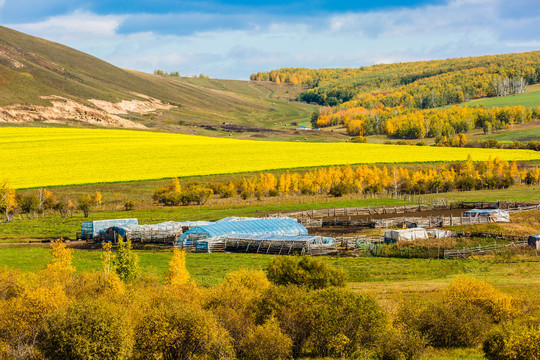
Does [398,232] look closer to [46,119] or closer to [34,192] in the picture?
[34,192]

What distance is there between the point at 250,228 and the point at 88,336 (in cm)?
3863

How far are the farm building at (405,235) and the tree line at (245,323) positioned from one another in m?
25.3

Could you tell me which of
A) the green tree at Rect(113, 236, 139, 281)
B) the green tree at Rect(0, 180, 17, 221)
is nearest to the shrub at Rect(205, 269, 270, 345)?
the green tree at Rect(113, 236, 139, 281)

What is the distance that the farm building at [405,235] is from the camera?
5566 cm

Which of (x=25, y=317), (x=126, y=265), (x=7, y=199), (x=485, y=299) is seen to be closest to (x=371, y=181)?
(x=7, y=199)

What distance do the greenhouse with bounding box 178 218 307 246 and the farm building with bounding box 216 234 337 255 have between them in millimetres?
1073

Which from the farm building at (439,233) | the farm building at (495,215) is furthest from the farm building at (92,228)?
the farm building at (495,215)

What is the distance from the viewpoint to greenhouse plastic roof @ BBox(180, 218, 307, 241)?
58.5 meters

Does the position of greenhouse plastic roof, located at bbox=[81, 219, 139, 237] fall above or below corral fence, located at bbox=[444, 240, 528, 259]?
above

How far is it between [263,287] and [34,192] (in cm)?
6722

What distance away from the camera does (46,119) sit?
172250 millimetres

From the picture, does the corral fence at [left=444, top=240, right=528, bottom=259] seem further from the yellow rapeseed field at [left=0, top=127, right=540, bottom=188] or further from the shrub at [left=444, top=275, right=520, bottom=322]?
the yellow rapeseed field at [left=0, top=127, right=540, bottom=188]

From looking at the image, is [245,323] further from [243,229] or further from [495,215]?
[495,215]

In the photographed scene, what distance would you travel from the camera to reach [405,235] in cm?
5594
